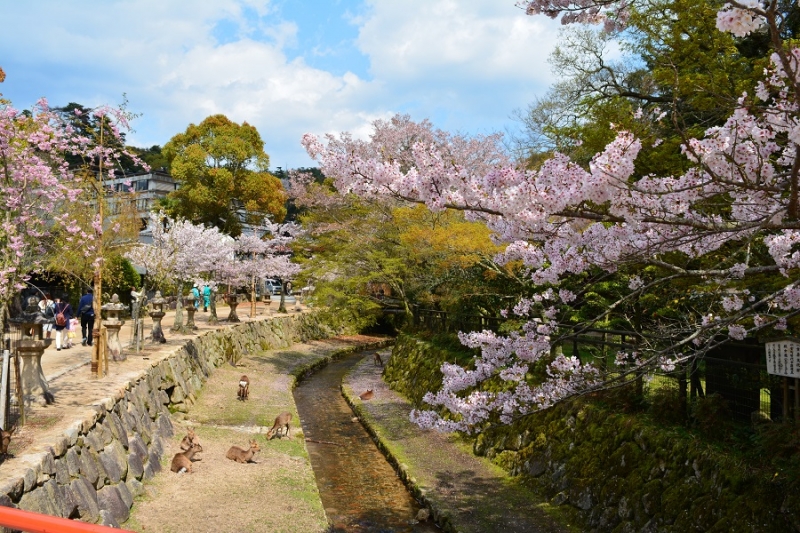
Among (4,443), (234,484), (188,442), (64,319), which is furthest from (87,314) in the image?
(4,443)

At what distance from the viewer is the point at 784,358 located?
652cm

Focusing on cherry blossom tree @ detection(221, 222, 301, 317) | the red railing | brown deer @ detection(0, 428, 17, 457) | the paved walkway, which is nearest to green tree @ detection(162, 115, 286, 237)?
cherry blossom tree @ detection(221, 222, 301, 317)

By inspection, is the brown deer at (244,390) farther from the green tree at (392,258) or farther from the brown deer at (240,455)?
the green tree at (392,258)

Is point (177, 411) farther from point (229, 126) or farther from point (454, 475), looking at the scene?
point (229, 126)

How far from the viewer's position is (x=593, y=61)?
63.4 ft

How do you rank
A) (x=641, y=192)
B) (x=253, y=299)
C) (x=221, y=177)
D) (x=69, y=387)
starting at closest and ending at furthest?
1. (x=641, y=192)
2. (x=69, y=387)
3. (x=253, y=299)
4. (x=221, y=177)

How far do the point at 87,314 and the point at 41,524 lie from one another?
54.1ft

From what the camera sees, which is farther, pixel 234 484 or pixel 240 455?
pixel 240 455

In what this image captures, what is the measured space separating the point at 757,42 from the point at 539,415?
8231 millimetres

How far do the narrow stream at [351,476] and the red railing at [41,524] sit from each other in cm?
782

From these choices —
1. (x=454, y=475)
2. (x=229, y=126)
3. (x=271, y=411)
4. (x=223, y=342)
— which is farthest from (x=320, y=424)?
(x=229, y=126)

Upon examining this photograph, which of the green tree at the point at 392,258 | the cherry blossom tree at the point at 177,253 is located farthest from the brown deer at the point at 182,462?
the cherry blossom tree at the point at 177,253

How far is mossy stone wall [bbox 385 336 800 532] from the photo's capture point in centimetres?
646

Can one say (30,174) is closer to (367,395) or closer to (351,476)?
(351,476)
